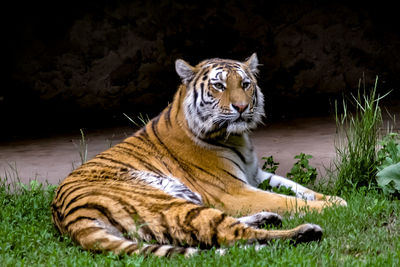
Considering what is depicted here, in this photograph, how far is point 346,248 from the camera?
11.5 feet

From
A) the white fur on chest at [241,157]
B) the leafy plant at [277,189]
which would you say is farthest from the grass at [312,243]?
the white fur on chest at [241,157]

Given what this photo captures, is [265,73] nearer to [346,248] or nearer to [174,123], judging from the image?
[174,123]

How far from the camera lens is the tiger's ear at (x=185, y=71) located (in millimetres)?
4938

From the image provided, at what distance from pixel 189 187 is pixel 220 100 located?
0.72 meters

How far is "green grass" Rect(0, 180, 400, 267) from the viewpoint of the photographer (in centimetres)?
330

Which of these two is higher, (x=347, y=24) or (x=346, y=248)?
(x=347, y=24)

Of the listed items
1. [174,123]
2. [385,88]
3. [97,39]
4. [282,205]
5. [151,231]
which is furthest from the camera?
[385,88]

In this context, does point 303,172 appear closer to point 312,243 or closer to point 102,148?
point 312,243

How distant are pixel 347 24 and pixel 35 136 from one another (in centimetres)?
490

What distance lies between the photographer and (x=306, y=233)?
3.56 metres

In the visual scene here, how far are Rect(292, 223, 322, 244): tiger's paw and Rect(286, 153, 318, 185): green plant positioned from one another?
1796 millimetres

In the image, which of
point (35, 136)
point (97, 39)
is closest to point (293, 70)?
point (97, 39)

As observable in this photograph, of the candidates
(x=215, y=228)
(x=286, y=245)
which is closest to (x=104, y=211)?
(x=215, y=228)

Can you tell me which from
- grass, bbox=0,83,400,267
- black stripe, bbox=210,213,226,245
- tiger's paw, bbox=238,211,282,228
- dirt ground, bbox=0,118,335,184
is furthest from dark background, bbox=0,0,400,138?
black stripe, bbox=210,213,226,245
